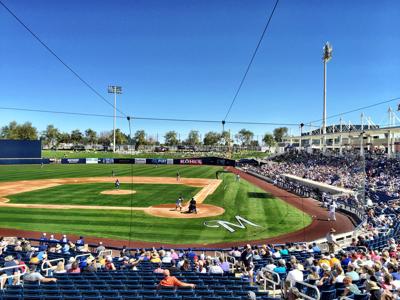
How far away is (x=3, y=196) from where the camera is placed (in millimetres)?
35094

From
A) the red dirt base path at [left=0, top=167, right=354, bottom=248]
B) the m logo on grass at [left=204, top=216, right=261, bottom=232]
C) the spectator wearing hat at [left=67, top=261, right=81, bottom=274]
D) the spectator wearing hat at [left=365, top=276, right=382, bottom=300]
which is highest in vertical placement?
the spectator wearing hat at [left=365, top=276, right=382, bottom=300]

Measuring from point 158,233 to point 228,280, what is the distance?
1319 centimetres

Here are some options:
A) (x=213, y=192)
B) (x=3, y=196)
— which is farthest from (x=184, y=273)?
(x=3, y=196)

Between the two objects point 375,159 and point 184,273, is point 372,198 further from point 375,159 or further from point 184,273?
point 184,273

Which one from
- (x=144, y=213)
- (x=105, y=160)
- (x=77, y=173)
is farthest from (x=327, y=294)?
(x=105, y=160)

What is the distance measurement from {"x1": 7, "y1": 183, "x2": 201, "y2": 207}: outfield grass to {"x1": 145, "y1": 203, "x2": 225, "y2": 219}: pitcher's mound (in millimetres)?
1943

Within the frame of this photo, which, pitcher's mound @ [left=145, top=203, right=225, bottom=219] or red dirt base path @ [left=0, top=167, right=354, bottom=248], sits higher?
pitcher's mound @ [left=145, top=203, right=225, bottom=219]

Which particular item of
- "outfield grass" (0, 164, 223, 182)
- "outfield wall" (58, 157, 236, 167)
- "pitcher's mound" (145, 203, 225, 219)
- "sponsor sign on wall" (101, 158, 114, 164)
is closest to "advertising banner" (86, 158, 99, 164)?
"outfield wall" (58, 157, 236, 167)

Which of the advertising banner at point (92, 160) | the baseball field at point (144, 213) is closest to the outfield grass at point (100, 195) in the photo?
the baseball field at point (144, 213)

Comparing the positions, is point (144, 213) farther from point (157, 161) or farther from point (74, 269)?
point (157, 161)

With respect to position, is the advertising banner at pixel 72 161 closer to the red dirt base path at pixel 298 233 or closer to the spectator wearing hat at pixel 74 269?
the red dirt base path at pixel 298 233

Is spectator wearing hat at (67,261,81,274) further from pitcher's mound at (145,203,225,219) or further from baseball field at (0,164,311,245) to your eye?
pitcher's mound at (145,203,225,219)

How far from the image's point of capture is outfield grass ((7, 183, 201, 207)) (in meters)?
32.0

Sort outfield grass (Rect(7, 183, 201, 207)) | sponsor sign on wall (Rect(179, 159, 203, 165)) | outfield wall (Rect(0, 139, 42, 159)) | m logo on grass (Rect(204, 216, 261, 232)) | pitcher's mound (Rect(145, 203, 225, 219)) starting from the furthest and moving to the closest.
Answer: sponsor sign on wall (Rect(179, 159, 203, 165)) < outfield wall (Rect(0, 139, 42, 159)) < outfield grass (Rect(7, 183, 201, 207)) < pitcher's mound (Rect(145, 203, 225, 219)) < m logo on grass (Rect(204, 216, 261, 232))
